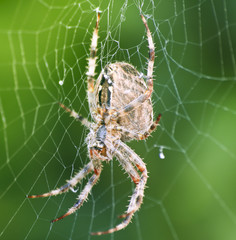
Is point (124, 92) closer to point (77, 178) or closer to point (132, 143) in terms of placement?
point (77, 178)

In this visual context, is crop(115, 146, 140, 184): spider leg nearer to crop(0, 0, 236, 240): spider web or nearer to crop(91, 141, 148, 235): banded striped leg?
crop(91, 141, 148, 235): banded striped leg

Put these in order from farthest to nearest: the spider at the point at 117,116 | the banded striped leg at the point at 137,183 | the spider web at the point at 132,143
Answer: the spider web at the point at 132,143 → the banded striped leg at the point at 137,183 → the spider at the point at 117,116

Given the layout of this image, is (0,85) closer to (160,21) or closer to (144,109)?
(144,109)

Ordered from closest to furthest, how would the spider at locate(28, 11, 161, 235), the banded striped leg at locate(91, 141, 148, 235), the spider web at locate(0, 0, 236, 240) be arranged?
the spider at locate(28, 11, 161, 235) → the banded striped leg at locate(91, 141, 148, 235) → the spider web at locate(0, 0, 236, 240)

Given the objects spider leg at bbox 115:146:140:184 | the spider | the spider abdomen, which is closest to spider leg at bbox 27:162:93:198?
the spider

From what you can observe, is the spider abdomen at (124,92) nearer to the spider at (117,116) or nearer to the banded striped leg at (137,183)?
the spider at (117,116)

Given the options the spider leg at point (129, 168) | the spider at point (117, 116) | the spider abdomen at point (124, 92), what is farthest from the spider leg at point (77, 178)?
the spider abdomen at point (124, 92)

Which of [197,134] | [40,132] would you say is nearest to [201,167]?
[197,134]
